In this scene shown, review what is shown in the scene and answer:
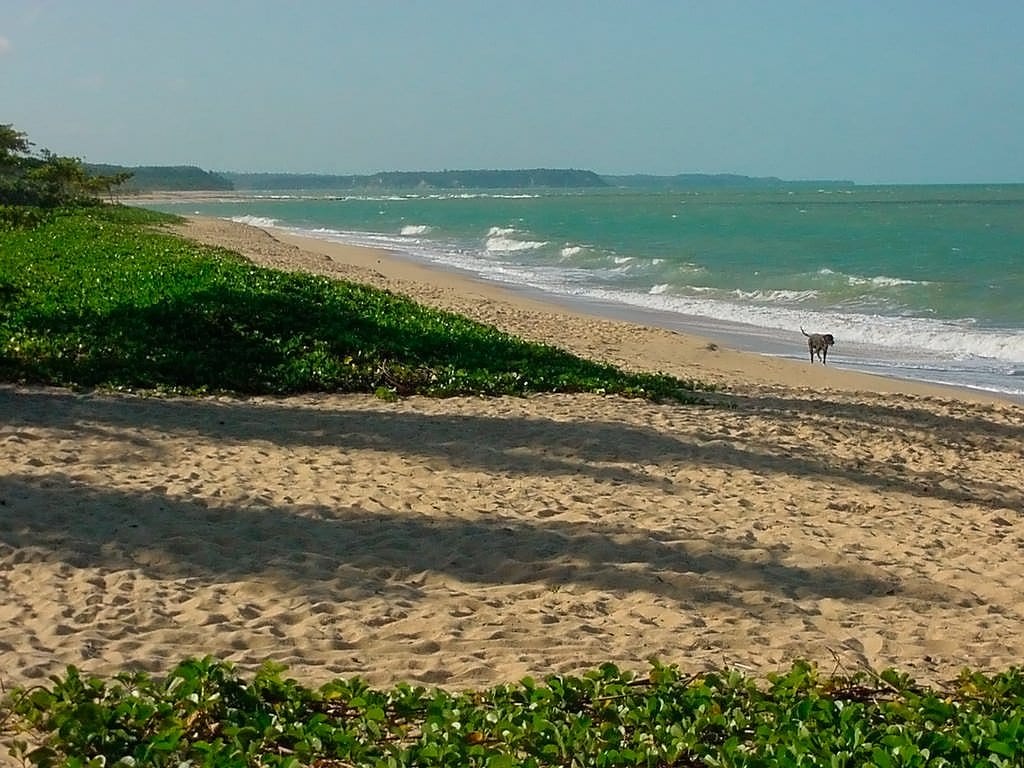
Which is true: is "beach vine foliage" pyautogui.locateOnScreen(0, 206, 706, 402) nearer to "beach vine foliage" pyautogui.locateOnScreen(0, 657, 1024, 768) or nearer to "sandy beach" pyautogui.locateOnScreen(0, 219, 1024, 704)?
"sandy beach" pyautogui.locateOnScreen(0, 219, 1024, 704)

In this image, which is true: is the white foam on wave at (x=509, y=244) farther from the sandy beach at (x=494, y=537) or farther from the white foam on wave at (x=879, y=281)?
the sandy beach at (x=494, y=537)

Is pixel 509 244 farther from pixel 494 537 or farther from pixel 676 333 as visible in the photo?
pixel 494 537

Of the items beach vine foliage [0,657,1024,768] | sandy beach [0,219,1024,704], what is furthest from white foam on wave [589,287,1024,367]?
beach vine foliage [0,657,1024,768]

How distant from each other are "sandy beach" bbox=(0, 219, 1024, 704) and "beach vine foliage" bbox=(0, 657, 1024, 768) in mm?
534

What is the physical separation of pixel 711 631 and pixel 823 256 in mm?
41605

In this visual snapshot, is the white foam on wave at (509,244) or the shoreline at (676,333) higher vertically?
the white foam on wave at (509,244)

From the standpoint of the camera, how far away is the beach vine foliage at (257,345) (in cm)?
1195

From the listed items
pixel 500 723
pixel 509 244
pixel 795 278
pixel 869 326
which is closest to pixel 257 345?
pixel 500 723

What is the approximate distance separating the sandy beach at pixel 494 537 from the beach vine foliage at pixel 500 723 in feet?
1.75

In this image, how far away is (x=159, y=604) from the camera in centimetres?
578

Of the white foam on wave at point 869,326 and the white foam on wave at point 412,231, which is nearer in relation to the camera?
the white foam on wave at point 869,326

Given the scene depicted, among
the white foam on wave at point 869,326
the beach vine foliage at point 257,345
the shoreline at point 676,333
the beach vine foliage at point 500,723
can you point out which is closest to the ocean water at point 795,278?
the white foam on wave at point 869,326

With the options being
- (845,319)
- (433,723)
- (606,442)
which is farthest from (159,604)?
(845,319)

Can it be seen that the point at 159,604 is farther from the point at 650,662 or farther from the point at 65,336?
the point at 65,336
